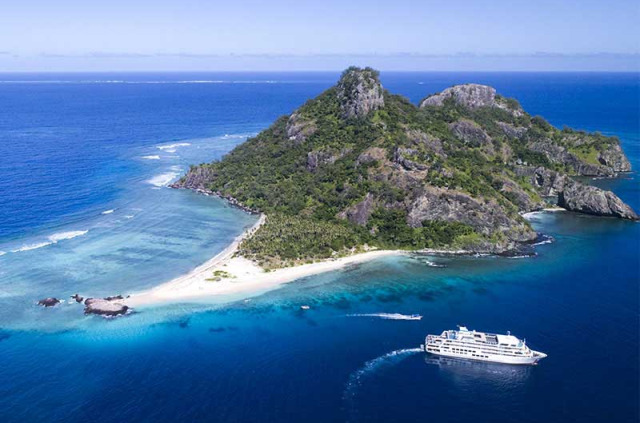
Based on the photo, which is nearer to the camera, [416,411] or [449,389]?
[416,411]

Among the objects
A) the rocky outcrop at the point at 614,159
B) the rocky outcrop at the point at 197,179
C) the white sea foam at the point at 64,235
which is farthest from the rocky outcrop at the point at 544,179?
the white sea foam at the point at 64,235

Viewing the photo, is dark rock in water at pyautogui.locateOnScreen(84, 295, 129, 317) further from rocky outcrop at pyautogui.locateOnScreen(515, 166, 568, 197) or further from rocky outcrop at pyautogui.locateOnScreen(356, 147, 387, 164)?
rocky outcrop at pyautogui.locateOnScreen(515, 166, 568, 197)

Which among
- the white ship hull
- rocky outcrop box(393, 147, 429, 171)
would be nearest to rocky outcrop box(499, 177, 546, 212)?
rocky outcrop box(393, 147, 429, 171)

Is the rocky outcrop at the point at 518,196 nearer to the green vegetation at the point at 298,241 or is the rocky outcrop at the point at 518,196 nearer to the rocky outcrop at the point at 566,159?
the rocky outcrop at the point at 566,159

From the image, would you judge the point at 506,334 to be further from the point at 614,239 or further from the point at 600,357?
the point at 614,239

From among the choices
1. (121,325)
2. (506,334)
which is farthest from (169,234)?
(506,334)
